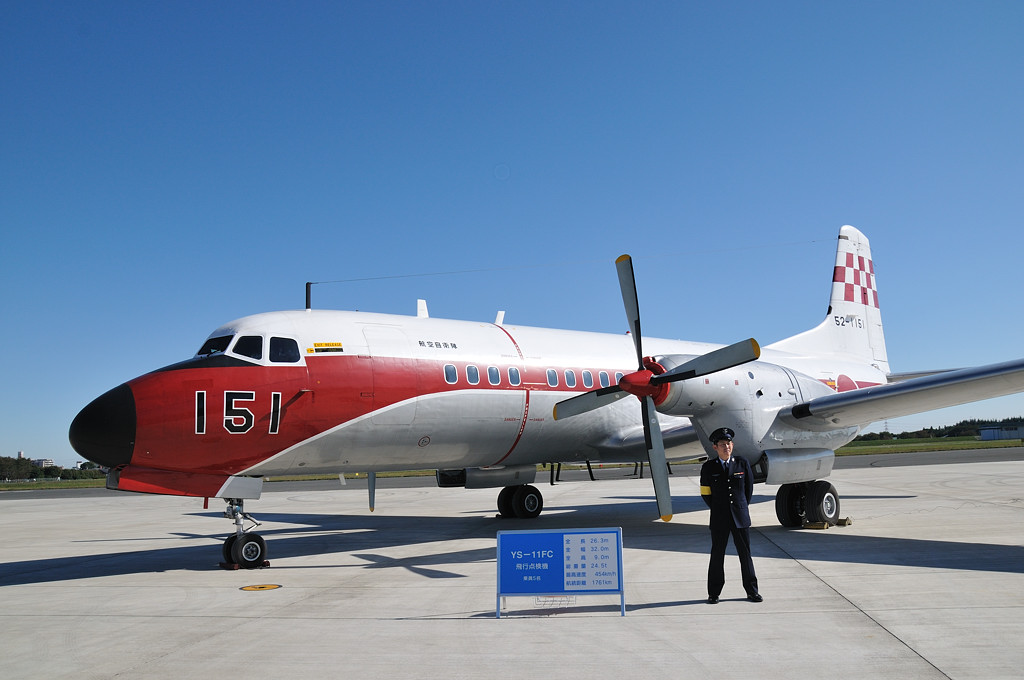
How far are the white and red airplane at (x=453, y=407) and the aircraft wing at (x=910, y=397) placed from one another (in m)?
0.03

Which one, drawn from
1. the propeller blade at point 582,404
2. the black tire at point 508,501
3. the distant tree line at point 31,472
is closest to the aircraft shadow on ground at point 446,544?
the black tire at point 508,501

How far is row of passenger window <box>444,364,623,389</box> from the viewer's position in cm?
1293

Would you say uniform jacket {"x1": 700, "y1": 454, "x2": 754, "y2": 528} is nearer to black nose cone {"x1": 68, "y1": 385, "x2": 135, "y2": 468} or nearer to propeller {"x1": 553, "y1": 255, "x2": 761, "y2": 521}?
propeller {"x1": 553, "y1": 255, "x2": 761, "y2": 521}

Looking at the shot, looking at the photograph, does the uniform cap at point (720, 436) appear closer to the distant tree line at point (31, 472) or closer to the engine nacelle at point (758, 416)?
the engine nacelle at point (758, 416)

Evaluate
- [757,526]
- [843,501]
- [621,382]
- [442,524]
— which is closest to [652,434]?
[621,382]

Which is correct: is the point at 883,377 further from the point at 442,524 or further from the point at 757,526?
the point at 442,524

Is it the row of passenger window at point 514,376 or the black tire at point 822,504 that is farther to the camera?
the black tire at point 822,504

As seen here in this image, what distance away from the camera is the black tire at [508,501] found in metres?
17.1

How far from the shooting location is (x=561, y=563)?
7.37 meters

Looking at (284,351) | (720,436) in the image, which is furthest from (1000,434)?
(284,351)

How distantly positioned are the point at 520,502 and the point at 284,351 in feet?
25.2

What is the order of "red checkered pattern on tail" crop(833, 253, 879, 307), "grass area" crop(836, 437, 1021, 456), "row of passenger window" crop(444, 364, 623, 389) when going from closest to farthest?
"row of passenger window" crop(444, 364, 623, 389), "red checkered pattern on tail" crop(833, 253, 879, 307), "grass area" crop(836, 437, 1021, 456)

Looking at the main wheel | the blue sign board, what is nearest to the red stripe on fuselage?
the blue sign board

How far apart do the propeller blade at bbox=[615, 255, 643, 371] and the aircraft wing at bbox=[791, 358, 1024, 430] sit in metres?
3.19
